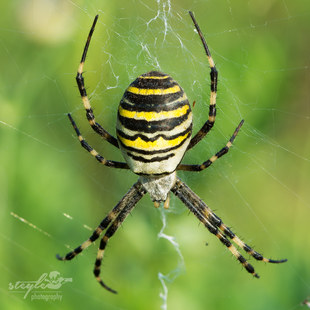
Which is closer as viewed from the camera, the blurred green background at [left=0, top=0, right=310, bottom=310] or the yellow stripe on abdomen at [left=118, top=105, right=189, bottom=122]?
the yellow stripe on abdomen at [left=118, top=105, right=189, bottom=122]

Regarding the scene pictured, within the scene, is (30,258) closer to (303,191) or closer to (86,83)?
(86,83)

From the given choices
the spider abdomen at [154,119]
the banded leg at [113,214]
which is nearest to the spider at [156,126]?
the spider abdomen at [154,119]

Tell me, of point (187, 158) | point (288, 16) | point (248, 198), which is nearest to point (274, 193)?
point (248, 198)

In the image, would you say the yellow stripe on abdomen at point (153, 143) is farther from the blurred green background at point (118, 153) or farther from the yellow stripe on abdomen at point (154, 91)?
the blurred green background at point (118, 153)

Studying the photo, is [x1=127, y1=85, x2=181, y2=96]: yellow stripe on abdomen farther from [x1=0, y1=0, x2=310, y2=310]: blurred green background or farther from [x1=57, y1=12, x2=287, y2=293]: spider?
[x1=0, y1=0, x2=310, y2=310]: blurred green background
